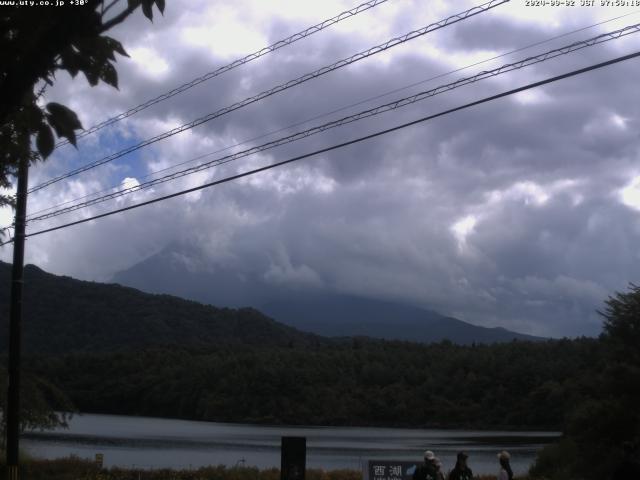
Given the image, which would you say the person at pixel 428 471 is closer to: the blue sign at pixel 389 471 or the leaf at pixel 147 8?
the blue sign at pixel 389 471

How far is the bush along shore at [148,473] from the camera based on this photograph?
1048 inches

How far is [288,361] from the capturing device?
97.6 metres

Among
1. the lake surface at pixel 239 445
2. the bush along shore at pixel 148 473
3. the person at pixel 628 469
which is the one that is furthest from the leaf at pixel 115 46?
the lake surface at pixel 239 445

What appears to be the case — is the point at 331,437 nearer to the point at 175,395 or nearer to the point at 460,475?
the point at 175,395

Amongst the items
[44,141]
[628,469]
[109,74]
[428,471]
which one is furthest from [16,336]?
[109,74]

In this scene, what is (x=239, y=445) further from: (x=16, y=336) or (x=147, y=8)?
(x=147, y=8)

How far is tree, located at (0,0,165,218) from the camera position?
Answer: 506 cm

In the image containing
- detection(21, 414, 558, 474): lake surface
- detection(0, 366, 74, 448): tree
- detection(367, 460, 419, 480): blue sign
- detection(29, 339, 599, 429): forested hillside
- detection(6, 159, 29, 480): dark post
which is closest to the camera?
detection(367, 460, 419, 480): blue sign

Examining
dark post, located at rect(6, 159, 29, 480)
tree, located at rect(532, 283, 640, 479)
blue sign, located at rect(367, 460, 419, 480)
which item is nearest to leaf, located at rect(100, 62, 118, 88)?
blue sign, located at rect(367, 460, 419, 480)

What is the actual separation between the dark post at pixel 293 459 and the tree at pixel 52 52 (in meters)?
13.2

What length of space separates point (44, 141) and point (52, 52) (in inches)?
28.5

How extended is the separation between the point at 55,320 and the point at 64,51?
124 meters

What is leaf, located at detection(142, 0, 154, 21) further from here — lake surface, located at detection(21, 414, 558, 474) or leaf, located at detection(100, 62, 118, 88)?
lake surface, located at detection(21, 414, 558, 474)

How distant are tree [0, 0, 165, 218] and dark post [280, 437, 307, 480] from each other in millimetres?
13246
